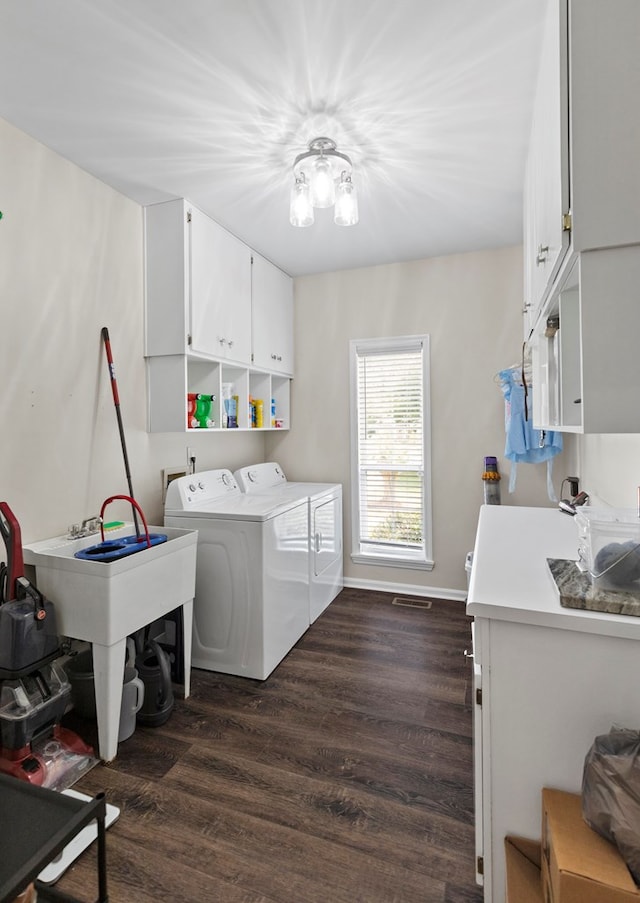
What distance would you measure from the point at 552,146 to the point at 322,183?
1.17m

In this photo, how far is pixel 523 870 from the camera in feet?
3.56

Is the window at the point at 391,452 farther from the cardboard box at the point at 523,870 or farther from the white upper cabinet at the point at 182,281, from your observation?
the cardboard box at the point at 523,870

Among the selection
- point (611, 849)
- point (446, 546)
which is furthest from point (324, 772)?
point (446, 546)

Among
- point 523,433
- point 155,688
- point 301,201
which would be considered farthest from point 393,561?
point 301,201

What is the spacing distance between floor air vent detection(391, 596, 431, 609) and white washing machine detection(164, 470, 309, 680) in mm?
1032

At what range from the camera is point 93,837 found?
1.54 meters

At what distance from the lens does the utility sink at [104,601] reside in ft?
5.87

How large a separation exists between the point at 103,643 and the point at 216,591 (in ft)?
2.51

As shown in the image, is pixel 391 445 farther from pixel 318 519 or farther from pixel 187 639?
pixel 187 639

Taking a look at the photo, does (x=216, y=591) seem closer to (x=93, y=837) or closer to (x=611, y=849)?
(x=93, y=837)

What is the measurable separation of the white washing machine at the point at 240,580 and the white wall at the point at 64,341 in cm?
37

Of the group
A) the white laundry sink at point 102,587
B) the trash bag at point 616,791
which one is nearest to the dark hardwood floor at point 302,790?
the white laundry sink at point 102,587

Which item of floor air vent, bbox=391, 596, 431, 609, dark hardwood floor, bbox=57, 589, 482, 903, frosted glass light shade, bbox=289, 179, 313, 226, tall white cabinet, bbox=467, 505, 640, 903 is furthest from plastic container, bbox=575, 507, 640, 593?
floor air vent, bbox=391, 596, 431, 609

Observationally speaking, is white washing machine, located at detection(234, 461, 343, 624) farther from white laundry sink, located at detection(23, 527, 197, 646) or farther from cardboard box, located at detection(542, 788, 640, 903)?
cardboard box, located at detection(542, 788, 640, 903)
